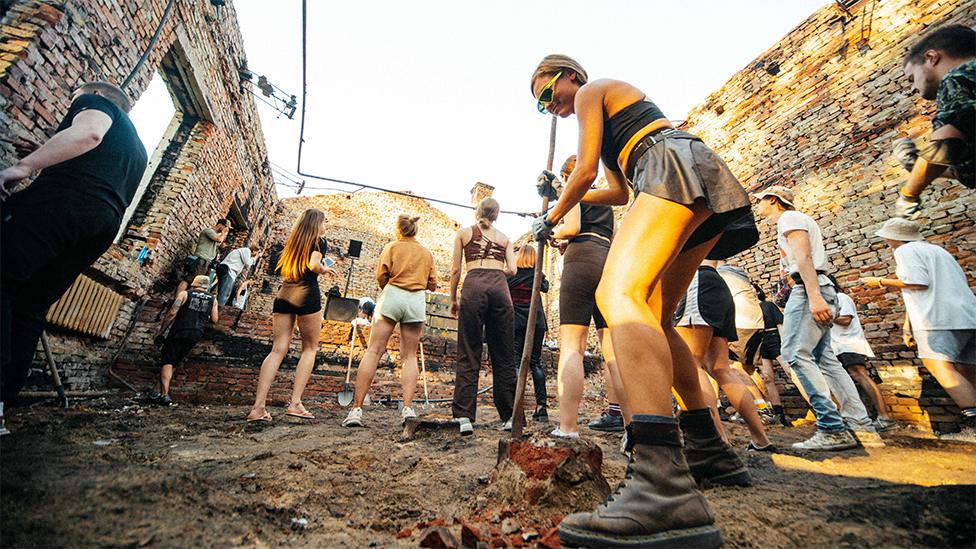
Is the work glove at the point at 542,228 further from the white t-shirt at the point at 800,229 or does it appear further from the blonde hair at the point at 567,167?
the white t-shirt at the point at 800,229

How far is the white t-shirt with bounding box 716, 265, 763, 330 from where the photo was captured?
3629 millimetres

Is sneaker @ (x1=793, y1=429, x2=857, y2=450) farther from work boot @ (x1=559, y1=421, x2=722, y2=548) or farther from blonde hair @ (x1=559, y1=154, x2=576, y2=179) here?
blonde hair @ (x1=559, y1=154, x2=576, y2=179)

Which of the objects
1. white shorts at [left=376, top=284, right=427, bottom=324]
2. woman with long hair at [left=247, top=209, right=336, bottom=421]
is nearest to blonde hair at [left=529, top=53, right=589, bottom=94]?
white shorts at [left=376, top=284, right=427, bottom=324]

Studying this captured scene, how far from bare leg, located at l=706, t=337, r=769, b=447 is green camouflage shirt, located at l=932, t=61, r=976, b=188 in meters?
1.50

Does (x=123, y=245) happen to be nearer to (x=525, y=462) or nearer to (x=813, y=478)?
(x=525, y=462)

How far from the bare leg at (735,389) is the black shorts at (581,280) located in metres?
0.97

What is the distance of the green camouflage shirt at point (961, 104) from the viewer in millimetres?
1289

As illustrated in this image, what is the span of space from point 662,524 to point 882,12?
881cm

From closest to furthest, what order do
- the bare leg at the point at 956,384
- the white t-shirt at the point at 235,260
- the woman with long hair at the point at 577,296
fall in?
1. the woman with long hair at the point at 577,296
2. the bare leg at the point at 956,384
3. the white t-shirt at the point at 235,260

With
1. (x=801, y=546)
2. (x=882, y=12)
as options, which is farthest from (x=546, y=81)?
(x=882, y=12)

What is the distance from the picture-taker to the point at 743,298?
12.1ft

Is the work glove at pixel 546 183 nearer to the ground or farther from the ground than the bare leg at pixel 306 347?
farther from the ground

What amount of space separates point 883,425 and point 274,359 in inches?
237

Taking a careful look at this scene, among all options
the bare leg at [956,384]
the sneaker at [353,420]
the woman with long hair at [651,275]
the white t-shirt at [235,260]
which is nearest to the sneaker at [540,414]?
the sneaker at [353,420]
